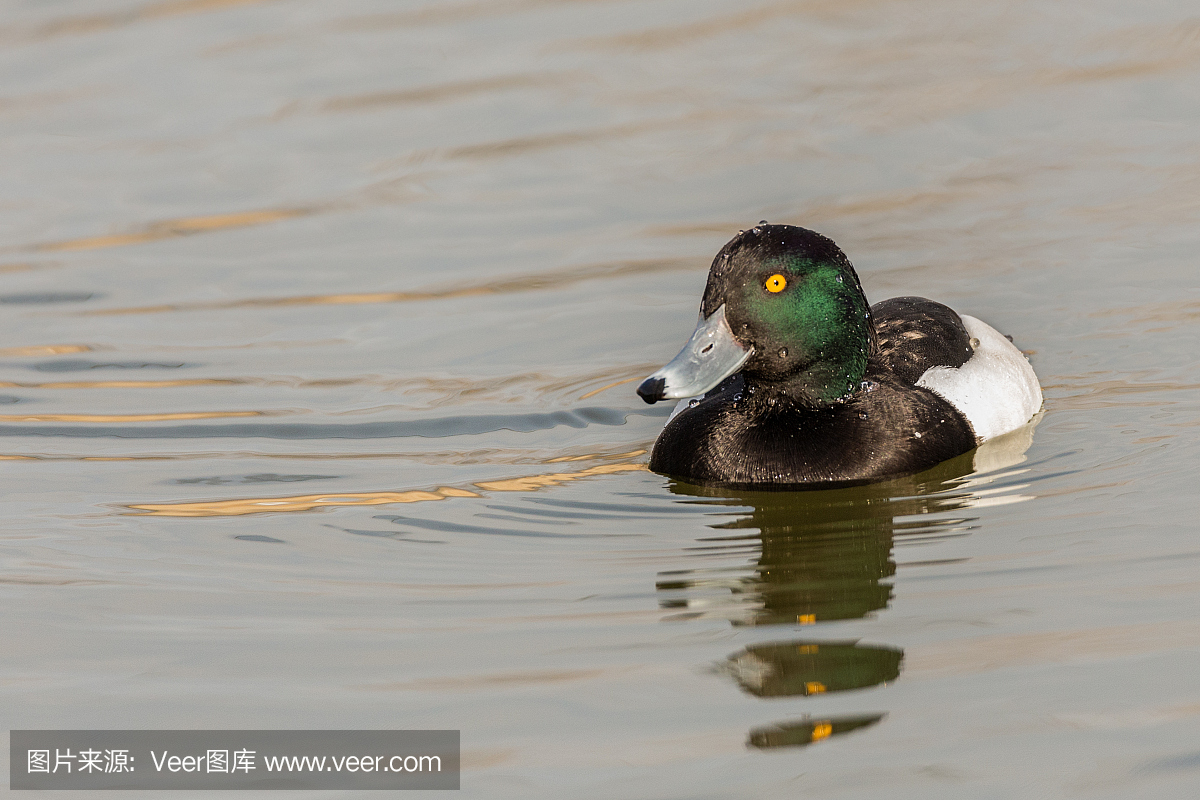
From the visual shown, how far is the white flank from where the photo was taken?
7.40 m

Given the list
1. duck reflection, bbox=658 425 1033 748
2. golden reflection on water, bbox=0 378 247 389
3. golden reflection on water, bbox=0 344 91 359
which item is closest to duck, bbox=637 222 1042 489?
duck reflection, bbox=658 425 1033 748

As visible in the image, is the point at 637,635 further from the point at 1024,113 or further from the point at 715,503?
the point at 1024,113

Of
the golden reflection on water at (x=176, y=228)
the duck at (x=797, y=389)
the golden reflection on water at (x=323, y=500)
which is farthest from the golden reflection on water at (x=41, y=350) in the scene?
the duck at (x=797, y=389)

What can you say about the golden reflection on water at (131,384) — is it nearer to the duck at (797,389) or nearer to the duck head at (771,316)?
the duck at (797,389)

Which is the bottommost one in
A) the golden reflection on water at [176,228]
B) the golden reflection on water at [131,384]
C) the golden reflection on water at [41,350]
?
the golden reflection on water at [131,384]

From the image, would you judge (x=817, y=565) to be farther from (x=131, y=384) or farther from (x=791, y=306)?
(x=131, y=384)

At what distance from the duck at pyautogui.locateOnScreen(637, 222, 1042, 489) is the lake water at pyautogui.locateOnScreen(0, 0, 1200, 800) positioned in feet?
0.57

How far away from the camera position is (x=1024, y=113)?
43.5ft

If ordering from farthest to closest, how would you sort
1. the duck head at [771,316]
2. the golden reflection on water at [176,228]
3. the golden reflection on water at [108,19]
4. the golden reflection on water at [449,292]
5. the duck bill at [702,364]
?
the golden reflection on water at [108,19], the golden reflection on water at [176,228], the golden reflection on water at [449,292], the duck head at [771,316], the duck bill at [702,364]

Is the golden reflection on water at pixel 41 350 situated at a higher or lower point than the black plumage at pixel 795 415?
higher

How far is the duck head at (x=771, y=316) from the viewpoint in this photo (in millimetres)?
6551

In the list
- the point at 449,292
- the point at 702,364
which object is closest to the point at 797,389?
the point at 702,364

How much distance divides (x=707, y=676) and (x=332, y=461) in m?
3.29

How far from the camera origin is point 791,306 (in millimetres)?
6605
